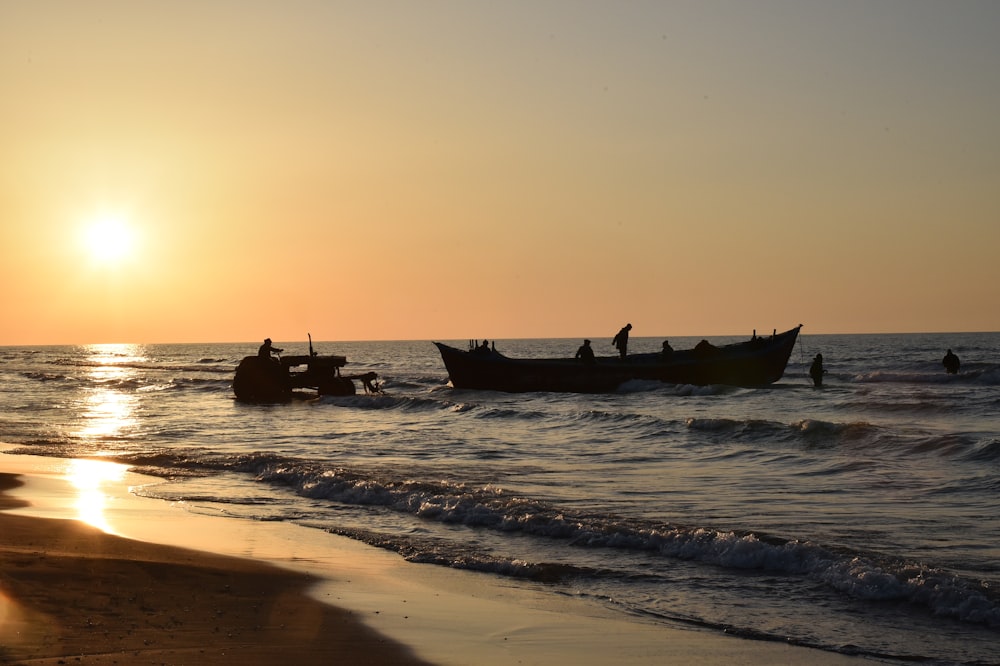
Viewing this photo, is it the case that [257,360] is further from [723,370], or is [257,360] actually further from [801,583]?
[801,583]

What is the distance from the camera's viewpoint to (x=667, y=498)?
14.6 m

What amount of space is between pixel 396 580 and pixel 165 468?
1123 centimetres

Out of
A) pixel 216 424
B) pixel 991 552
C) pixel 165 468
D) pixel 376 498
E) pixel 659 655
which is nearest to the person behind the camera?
pixel 659 655

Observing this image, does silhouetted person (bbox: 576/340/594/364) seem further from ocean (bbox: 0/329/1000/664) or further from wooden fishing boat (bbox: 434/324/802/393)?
ocean (bbox: 0/329/1000/664)

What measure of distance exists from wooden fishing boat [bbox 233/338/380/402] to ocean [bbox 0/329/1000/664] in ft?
33.5

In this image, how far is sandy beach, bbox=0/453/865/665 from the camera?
723 cm

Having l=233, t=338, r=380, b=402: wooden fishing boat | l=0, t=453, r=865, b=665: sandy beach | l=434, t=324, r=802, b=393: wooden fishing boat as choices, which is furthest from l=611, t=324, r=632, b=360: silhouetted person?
l=0, t=453, r=865, b=665: sandy beach

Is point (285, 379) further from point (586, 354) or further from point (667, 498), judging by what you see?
point (667, 498)

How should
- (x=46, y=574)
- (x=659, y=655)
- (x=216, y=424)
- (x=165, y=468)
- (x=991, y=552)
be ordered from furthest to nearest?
(x=216, y=424), (x=165, y=468), (x=991, y=552), (x=46, y=574), (x=659, y=655)

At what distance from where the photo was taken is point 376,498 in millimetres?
15570

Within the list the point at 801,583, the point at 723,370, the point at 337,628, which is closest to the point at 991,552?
the point at 801,583

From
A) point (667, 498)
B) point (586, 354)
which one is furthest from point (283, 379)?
point (667, 498)

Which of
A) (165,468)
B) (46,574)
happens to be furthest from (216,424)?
(46,574)

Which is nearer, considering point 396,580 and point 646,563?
Answer: point 396,580
